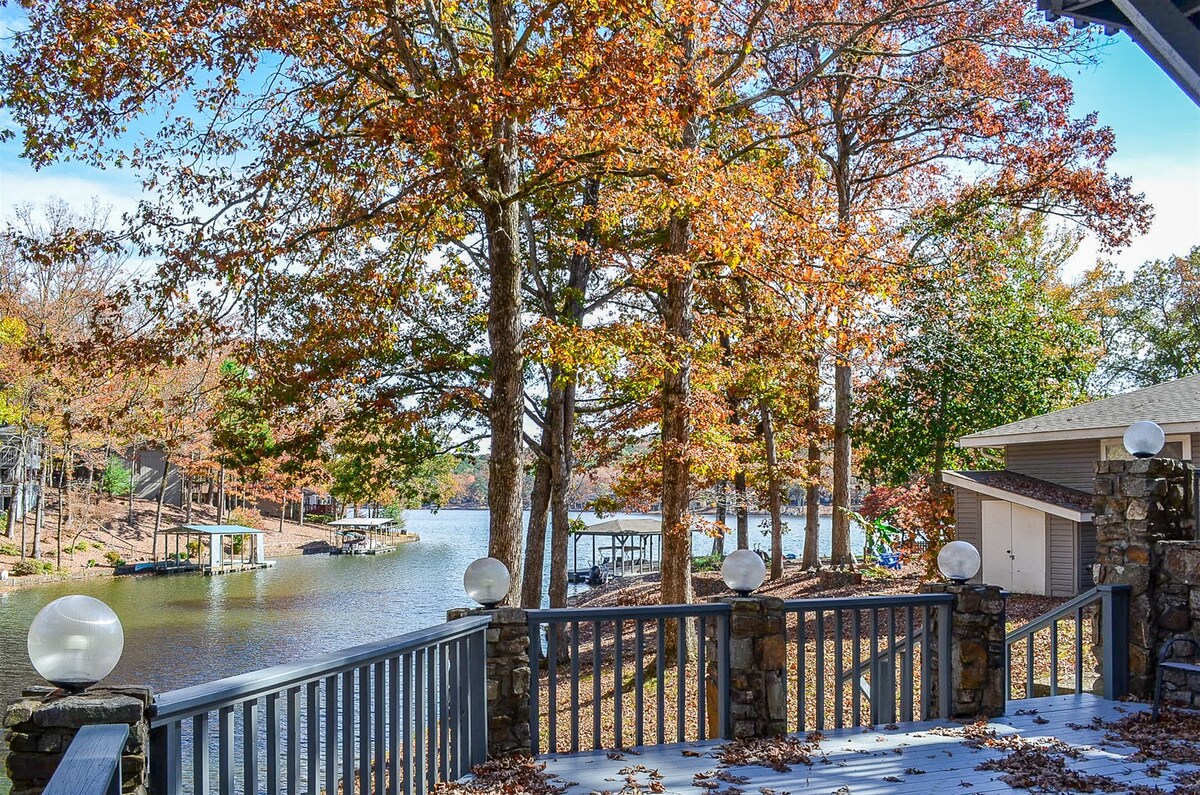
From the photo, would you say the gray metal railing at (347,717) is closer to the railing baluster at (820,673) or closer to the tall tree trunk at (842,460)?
the railing baluster at (820,673)

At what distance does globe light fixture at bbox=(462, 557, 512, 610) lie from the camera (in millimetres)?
4582

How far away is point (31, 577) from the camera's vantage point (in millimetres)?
25438

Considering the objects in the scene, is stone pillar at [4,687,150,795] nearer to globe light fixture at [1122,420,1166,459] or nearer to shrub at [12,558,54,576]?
globe light fixture at [1122,420,1166,459]

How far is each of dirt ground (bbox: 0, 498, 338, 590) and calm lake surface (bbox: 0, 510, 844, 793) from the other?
1081 millimetres

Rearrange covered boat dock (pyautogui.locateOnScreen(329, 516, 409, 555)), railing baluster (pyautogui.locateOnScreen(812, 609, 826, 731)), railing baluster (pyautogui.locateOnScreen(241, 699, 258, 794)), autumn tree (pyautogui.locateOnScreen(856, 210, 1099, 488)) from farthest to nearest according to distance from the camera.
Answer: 1. covered boat dock (pyautogui.locateOnScreen(329, 516, 409, 555))
2. autumn tree (pyautogui.locateOnScreen(856, 210, 1099, 488))
3. railing baluster (pyautogui.locateOnScreen(812, 609, 826, 731))
4. railing baluster (pyautogui.locateOnScreen(241, 699, 258, 794))

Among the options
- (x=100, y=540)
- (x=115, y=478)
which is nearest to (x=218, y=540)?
(x=100, y=540)

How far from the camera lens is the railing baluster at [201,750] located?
2.60 metres

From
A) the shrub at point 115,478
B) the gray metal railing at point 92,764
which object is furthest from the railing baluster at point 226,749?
the shrub at point 115,478

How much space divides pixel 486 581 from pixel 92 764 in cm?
278

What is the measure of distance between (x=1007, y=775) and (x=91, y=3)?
820 cm

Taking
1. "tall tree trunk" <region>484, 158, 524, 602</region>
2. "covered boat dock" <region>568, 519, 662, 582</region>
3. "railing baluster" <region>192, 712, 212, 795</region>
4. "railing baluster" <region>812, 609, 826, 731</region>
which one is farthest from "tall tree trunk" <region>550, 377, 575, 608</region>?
"railing baluster" <region>192, 712, 212, 795</region>

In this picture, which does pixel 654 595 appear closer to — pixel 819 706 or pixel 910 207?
pixel 910 207

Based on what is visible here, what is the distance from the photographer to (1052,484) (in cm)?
1608

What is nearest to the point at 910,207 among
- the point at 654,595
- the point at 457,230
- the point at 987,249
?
the point at 987,249
